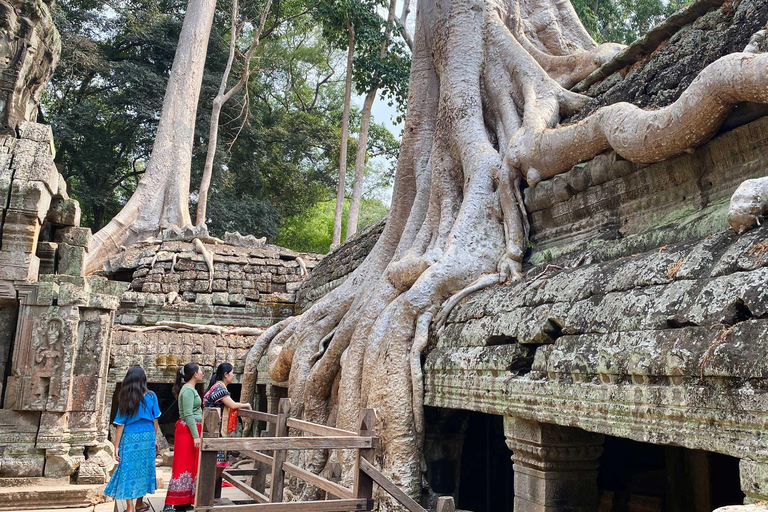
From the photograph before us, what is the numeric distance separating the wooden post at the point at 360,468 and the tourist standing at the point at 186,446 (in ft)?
4.56

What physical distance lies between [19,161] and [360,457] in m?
3.87

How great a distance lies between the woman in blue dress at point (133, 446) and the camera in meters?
4.46

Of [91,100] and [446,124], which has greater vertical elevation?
[91,100]

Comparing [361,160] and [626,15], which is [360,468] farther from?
[626,15]

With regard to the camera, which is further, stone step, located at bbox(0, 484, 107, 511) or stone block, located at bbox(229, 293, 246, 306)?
stone block, located at bbox(229, 293, 246, 306)

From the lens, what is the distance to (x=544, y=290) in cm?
366

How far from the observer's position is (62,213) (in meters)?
6.21

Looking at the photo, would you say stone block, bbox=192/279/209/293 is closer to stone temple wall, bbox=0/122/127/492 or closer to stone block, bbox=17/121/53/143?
stone block, bbox=17/121/53/143

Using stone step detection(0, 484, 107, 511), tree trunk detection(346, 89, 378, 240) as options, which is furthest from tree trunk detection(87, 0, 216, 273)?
stone step detection(0, 484, 107, 511)

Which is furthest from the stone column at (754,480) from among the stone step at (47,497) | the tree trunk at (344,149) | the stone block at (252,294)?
the tree trunk at (344,149)

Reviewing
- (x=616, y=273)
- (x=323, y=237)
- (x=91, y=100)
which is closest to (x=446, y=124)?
(x=616, y=273)

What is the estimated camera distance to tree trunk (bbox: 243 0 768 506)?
3.93m

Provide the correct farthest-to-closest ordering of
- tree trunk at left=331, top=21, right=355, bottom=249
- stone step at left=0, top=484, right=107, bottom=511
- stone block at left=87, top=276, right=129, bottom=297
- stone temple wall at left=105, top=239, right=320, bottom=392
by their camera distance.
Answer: tree trunk at left=331, top=21, right=355, bottom=249 → stone temple wall at left=105, top=239, right=320, bottom=392 → stone block at left=87, top=276, right=129, bottom=297 → stone step at left=0, top=484, right=107, bottom=511

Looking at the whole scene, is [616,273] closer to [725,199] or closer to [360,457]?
[725,199]
